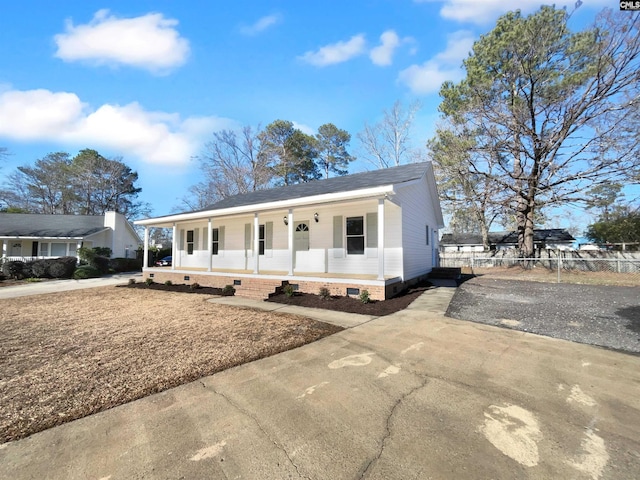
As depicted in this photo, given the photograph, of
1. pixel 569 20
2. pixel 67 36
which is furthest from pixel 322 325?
pixel 569 20

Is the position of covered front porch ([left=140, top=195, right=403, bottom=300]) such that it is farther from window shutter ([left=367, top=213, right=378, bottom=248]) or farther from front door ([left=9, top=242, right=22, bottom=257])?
front door ([left=9, top=242, right=22, bottom=257])

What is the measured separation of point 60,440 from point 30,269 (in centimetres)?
2155

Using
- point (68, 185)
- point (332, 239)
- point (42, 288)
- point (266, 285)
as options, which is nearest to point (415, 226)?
point (332, 239)

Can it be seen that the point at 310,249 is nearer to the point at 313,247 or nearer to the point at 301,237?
the point at 313,247

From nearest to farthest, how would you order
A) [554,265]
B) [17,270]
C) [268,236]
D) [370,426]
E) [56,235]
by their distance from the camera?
1. [370,426]
2. [268,236]
3. [554,265]
4. [17,270]
5. [56,235]

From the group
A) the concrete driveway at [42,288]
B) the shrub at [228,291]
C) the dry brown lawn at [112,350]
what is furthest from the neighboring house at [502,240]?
the concrete driveway at [42,288]

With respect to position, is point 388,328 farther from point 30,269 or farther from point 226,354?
point 30,269

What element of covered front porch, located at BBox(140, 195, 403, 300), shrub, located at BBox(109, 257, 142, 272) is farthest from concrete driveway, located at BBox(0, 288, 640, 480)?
shrub, located at BBox(109, 257, 142, 272)

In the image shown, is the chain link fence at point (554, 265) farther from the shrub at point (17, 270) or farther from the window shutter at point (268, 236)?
the shrub at point (17, 270)

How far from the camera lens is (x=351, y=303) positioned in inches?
295

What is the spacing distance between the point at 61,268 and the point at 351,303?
19301 millimetres

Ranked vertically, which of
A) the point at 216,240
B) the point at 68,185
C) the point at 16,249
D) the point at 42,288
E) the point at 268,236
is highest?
the point at 68,185

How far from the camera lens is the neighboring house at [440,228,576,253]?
30.8 m

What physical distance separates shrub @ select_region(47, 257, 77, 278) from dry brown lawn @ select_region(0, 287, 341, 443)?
11.7 m
